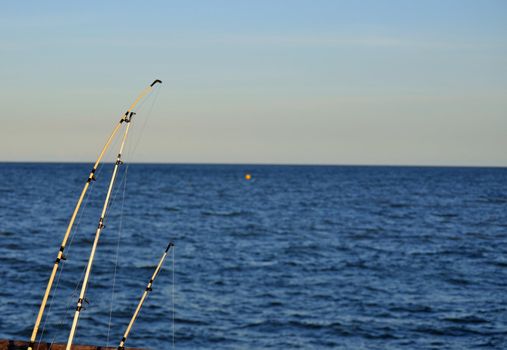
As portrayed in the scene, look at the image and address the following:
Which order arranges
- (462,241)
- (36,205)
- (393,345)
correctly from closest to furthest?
1. (393,345)
2. (462,241)
3. (36,205)

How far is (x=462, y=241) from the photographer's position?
133ft

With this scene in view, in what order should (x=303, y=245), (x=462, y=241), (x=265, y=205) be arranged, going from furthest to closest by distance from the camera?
(x=265, y=205)
(x=462, y=241)
(x=303, y=245)

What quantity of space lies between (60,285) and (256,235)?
62.1 feet

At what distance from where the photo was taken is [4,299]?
72.5 feet

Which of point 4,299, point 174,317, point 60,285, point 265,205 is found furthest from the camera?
point 265,205

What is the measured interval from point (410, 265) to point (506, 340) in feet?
38.8

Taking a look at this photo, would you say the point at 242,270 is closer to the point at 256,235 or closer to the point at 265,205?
the point at 256,235

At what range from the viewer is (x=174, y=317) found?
20578 mm

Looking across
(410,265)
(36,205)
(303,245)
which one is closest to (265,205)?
(36,205)

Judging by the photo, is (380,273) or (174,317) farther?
(380,273)

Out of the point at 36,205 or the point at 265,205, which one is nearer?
the point at 36,205

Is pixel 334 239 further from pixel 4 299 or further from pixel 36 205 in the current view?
pixel 36 205

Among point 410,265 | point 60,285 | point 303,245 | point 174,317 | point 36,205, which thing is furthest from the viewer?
point 36,205

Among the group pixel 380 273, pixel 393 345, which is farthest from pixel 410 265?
pixel 393 345
